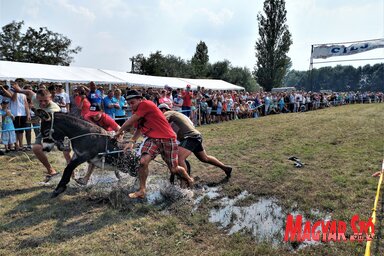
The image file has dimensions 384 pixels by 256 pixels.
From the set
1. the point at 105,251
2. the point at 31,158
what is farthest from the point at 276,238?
the point at 31,158

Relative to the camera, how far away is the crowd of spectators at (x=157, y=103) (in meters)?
8.33

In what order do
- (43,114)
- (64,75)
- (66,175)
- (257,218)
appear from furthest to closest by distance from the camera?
(64,75) → (66,175) → (43,114) → (257,218)

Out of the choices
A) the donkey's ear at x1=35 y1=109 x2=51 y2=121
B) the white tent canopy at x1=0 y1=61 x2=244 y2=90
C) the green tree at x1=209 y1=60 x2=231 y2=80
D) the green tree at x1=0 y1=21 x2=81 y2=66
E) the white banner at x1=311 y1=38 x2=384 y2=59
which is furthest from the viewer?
the green tree at x1=209 y1=60 x2=231 y2=80

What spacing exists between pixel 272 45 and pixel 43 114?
45.1m

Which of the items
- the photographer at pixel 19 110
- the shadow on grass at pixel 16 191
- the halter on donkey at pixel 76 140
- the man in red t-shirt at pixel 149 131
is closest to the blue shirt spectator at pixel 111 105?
the photographer at pixel 19 110

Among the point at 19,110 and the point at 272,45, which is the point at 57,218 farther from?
the point at 272,45

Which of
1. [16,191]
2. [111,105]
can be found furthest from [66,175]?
[111,105]

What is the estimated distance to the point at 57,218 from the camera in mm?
4410

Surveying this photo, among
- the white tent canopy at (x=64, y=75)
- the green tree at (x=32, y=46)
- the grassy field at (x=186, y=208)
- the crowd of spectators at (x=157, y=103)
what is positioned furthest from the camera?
the green tree at (x=32, y=46)

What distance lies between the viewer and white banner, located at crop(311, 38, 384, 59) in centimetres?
2398

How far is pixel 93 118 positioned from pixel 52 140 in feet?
3.37

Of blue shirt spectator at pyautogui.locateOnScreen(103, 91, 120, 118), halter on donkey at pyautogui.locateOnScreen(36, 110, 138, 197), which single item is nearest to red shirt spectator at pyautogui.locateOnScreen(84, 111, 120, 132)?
halter on donkey at pyautogui.locateOnScreen(36, 110, 138, 197)

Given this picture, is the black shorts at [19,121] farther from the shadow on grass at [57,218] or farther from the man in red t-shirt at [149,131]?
the man in red t-shirt at [149,131]

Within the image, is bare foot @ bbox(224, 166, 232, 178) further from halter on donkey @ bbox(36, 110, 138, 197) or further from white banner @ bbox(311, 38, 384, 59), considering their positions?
white banner @ bbox(311, 38, 384, 59)
